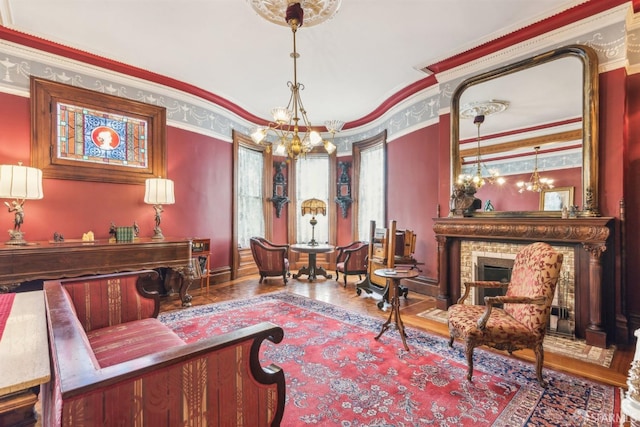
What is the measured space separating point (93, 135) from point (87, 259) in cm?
178

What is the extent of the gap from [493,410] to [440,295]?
6.78ft

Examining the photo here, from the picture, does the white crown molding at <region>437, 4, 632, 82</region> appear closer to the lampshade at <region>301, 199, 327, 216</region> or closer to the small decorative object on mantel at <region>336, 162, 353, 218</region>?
the small decorative object on mantel at <region>336, 162, 353, 218</region>

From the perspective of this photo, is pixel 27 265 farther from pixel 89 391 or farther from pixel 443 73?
pixel 443 73

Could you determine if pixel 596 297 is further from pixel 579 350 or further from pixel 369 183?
pixel 369 183

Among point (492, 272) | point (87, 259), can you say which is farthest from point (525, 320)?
point (87, 259)

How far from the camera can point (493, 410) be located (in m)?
1.89

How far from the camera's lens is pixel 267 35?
3465mm

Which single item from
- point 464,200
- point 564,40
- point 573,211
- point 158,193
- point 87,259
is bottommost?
point 87,259

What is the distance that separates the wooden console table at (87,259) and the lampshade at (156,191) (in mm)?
699

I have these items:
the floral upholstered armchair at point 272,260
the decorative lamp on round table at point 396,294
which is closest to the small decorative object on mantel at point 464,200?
the decorative lamp on round table at point 396,294

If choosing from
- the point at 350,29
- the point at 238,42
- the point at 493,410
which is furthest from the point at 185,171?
the point at 493,410

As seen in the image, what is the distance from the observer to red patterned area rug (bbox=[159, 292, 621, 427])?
71.9 inches

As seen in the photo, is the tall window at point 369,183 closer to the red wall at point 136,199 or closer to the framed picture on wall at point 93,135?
the red wall at point 136,199

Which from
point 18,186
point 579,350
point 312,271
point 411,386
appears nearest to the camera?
point 411,386
